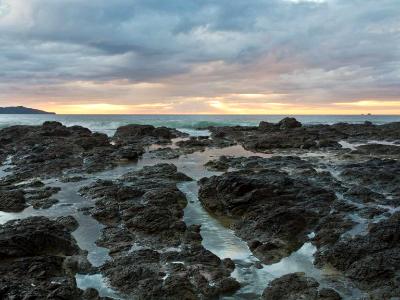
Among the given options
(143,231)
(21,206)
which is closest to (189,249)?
(143,231)

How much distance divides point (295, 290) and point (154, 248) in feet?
13.9

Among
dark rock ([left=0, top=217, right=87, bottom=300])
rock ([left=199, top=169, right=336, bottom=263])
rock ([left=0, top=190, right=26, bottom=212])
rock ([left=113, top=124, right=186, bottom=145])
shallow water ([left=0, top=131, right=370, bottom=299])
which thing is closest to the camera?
dark rock ([left=0, top=217, right=87, bottom=300])

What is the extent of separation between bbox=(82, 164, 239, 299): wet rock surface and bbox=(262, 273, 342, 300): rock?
86cm

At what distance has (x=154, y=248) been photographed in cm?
1106

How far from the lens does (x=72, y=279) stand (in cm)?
877

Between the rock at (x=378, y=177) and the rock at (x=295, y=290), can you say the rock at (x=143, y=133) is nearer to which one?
the rock at (x=378, y=177)

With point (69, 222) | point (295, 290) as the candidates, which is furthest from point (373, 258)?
point (69, 222)

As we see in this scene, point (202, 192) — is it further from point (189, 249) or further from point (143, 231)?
point (189, 249)

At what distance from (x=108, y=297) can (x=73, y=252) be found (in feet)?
9.31

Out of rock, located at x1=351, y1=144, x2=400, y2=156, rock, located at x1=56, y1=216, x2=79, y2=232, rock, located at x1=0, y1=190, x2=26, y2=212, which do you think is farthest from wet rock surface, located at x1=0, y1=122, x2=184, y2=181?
rock, located at x1=351, y1=144, x2=400, y2=156

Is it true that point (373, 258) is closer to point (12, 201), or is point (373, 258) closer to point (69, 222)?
point (69, 222)

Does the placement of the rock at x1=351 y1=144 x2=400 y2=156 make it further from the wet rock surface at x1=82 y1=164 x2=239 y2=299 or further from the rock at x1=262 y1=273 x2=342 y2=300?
the rock at x1=262 y1=273 x2=342 y2=300

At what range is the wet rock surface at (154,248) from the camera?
8.59 meters

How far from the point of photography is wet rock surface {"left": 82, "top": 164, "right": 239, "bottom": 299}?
859cm
